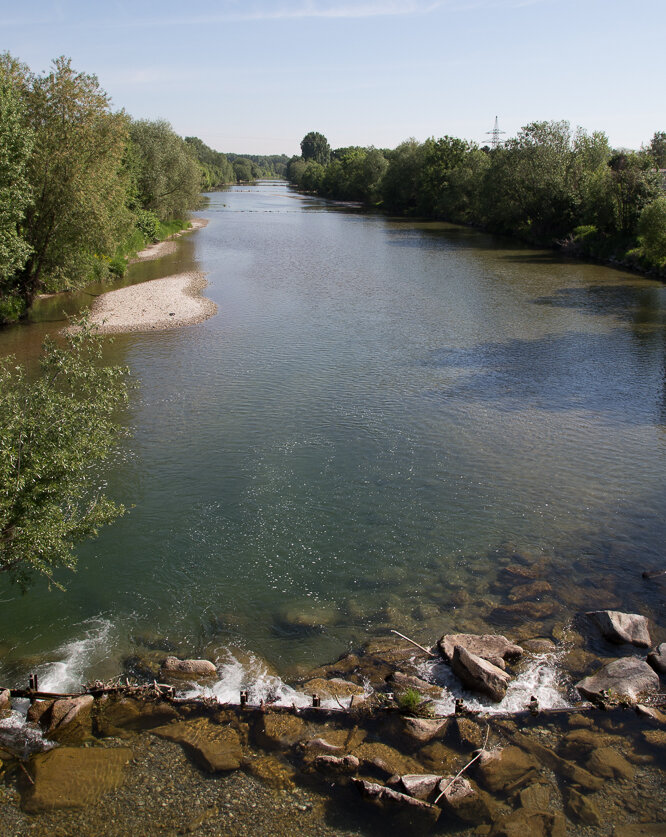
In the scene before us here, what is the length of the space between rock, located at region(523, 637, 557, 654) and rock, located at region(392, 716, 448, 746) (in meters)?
2.89

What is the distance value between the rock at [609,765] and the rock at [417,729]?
8.02ft

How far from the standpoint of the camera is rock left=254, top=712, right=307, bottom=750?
10938mm

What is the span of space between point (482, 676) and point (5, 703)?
8.59 meters

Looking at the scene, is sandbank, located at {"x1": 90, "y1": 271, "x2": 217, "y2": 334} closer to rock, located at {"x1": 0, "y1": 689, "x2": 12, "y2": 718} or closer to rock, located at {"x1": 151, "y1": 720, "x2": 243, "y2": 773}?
rock, located at {"x1": 0, "y1": 689, "x2": 12, "y2": 718}

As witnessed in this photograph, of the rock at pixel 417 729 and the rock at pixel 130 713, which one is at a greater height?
the rock at pixel 130 713

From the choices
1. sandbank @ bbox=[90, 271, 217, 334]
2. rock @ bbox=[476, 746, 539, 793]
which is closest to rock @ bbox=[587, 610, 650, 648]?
rock @ bbox=[476, 746, 539, 793]

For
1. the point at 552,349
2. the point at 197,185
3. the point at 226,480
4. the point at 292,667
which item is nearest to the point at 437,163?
the point at 197,185

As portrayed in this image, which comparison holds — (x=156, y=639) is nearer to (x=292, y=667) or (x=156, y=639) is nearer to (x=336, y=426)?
(x=292, y=667)

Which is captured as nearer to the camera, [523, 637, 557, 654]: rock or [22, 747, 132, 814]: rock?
[22, 747, 132, 814]: rock

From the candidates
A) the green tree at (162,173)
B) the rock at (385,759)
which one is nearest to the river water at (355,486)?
the rock at (385,759)

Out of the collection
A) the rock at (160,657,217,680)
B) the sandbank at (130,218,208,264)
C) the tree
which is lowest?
the rock at (160,657,217,680)

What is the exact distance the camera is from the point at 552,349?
3475cm

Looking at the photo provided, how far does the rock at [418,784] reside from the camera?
10008mm

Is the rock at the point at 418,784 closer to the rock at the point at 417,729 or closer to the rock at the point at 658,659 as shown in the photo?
the rock at the point at 417,729
